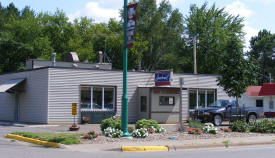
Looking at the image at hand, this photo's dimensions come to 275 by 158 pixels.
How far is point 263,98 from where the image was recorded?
145ft

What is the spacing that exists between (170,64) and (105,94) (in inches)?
1206

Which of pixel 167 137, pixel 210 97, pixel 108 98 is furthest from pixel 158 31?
pixel 167 137

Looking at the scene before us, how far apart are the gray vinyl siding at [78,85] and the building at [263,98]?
16606 mm

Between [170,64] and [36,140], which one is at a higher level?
[170,64]

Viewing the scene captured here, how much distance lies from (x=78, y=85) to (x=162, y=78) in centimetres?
594

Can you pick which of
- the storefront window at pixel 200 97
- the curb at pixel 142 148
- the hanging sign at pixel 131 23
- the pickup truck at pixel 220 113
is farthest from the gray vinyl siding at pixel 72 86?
the curb at pixel 142 148

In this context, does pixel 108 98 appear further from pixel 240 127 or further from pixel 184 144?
pixel 184 144

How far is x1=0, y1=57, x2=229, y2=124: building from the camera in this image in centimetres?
2481

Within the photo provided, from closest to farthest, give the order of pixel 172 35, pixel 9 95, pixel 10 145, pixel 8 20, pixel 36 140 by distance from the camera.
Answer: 1. pixel 10 145
2. pixel 36 140
3. pixel 9 95
4. pixel 172 35
5. pixel 8 20

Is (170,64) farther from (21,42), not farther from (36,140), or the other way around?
(36,140)

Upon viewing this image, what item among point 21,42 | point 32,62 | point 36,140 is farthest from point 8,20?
point 36,140

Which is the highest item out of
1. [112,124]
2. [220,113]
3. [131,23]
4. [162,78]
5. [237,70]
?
[131,23]

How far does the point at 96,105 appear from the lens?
1036 inches

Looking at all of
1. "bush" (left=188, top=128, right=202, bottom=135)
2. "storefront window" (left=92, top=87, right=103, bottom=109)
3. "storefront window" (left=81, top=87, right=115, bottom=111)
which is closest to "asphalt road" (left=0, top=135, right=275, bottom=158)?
"bush" (left=188, top=128, right=202, bottom=135)
